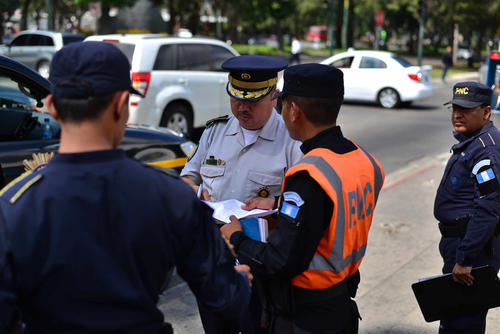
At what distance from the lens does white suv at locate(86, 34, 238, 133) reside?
10.5m

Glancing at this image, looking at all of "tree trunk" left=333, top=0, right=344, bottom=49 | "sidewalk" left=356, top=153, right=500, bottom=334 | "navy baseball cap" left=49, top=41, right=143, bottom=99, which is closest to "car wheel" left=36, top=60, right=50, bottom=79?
"sidewalk" left=356, top=153, right=500, bottom=334

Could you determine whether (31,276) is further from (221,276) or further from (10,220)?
(221,276)

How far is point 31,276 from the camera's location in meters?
1.58

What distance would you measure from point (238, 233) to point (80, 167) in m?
0.99

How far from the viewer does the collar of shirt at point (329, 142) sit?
97.0 inches

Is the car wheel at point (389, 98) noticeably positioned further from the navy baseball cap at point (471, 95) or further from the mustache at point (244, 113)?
the mustache at point (244, 113)

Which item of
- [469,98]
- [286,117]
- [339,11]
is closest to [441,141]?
[469,98]

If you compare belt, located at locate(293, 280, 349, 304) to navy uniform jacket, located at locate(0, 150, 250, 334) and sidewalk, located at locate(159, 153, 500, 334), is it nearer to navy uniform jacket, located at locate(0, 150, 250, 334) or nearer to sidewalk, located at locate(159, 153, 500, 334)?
navy uniform jacket, located at locate(0, 150, 250, 334)

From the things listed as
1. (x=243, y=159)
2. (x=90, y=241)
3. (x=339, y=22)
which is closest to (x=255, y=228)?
(x=243, y=159)

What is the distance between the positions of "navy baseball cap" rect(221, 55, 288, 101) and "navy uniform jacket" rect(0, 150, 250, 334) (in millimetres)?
1442

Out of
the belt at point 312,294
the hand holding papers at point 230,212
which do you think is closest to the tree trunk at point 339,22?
the hand holding papers at point 230,212

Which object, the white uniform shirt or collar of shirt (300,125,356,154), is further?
the white uniform shirt

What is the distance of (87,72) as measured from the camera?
1.65 m

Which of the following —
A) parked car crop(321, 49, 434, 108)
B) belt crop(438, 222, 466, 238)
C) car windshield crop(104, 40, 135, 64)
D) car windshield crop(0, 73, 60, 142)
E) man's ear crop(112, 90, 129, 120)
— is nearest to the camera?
man's ear crop(112, 90, 129, 120)
